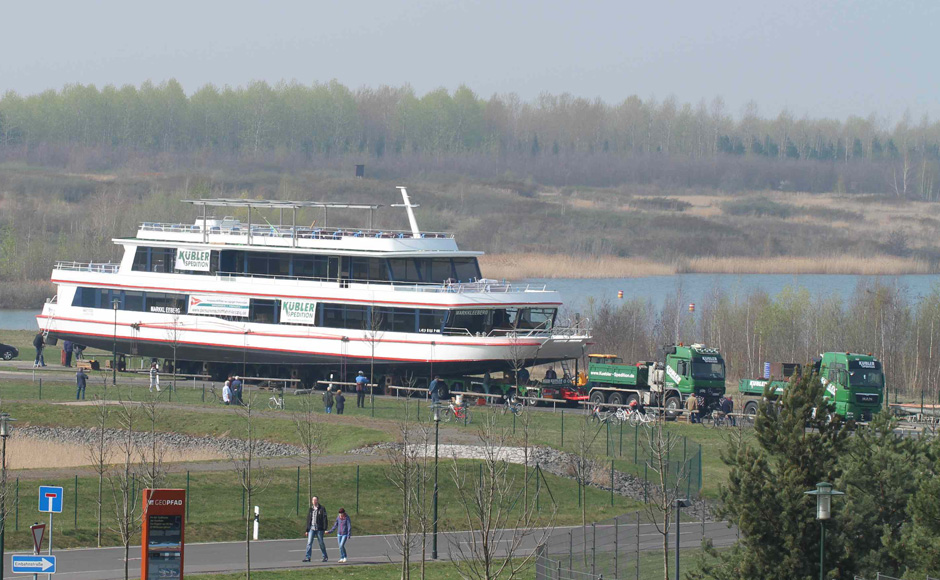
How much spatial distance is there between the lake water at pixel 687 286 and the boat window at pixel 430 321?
32585mm

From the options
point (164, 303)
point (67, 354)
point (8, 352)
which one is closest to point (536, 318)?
point (164, 303)

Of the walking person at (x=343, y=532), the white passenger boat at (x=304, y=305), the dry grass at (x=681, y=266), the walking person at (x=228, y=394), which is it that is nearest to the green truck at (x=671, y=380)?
the white passenger boat at (x=304, y=305)

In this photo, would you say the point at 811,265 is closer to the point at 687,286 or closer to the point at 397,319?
the point at 687,286

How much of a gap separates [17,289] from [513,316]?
Result: 6175 cm

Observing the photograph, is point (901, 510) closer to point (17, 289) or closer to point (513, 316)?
point (513, 316)

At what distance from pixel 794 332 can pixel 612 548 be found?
50.2 meters

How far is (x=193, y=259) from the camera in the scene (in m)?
59.6

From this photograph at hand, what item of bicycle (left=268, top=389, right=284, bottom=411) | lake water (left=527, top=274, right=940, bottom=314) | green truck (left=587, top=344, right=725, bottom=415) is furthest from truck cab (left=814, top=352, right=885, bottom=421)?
lake water (left=527, top=274, right=940, bottom=314)

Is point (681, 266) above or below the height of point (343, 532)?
above

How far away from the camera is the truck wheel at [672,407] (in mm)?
49500

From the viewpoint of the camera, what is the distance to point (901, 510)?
2547cm

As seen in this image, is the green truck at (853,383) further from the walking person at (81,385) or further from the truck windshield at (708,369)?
the walking person at (81,385)

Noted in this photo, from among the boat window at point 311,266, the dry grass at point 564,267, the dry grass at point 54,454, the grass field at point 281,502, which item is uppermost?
the boat window at point 311,266

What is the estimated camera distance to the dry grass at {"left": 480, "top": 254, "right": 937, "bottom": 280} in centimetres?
11969
